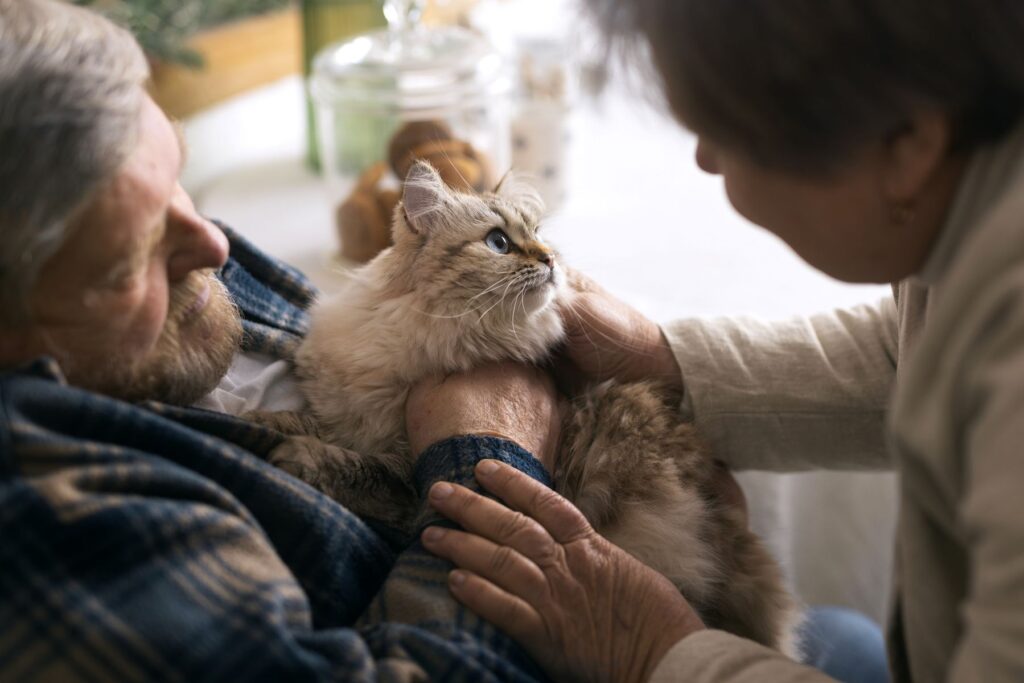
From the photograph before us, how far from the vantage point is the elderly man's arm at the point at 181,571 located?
2.67 ft

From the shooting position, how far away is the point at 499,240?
58.1 inches

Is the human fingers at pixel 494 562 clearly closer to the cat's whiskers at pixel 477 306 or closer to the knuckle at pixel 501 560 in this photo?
the knuckle at pixel 501 560

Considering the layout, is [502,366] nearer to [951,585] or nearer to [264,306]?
[264,306]

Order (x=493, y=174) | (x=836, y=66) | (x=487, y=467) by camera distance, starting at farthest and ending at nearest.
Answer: (x=493, y=174), (x=487, y=467), (x=836, y=66)

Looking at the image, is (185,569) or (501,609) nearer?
(185,569)

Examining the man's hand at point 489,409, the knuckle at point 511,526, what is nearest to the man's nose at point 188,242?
the man's hand at point 489,409

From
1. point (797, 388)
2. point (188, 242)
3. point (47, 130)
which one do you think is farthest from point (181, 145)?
point (797, 388)

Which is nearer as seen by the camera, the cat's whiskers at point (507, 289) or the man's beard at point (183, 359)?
the man's beard at point (183, 359)

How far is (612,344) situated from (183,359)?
672mm

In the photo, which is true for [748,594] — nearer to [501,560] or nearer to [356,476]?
[501,560]

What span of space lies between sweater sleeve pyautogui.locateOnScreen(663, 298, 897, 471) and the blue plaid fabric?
600 mm

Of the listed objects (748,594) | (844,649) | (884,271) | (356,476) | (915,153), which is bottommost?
(844,649)

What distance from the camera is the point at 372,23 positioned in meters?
2.85

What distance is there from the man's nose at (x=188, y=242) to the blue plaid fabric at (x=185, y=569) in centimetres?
18
